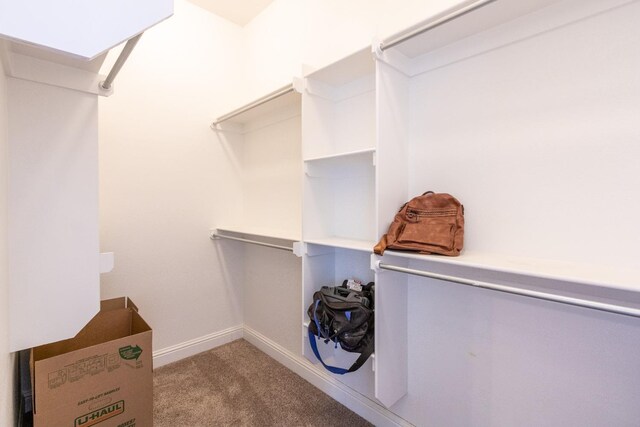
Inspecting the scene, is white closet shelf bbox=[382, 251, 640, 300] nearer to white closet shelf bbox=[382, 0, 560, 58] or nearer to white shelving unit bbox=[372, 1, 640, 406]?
white shelving unit bbox=[372, 1, 640, 406]

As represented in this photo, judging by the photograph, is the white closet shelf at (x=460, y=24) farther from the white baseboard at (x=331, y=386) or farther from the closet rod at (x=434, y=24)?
the white baseboard at (x=331, y=386)

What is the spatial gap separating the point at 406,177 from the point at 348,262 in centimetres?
66

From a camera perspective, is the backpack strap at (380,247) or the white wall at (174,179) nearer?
the backpack strap at (380,247)

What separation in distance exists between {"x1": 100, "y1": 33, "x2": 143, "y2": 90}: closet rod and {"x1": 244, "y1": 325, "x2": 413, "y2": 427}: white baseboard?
2042 mm

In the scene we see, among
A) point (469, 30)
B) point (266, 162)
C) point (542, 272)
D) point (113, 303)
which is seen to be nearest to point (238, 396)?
point (113, 303)

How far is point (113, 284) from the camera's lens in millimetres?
2156

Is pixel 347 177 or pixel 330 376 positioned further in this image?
pixel 330 376

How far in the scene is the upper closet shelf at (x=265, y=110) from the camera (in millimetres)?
1916

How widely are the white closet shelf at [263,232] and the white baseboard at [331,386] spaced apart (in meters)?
0.95

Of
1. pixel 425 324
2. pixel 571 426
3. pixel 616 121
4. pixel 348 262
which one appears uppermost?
pixel 616 121

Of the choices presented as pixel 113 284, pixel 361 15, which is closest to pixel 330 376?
pixel 113 284

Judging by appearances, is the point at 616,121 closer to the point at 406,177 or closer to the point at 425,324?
the point at 406,177

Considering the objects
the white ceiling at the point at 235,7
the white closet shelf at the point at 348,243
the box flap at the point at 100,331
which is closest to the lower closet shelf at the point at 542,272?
the white closet shelf at the point at 348,243

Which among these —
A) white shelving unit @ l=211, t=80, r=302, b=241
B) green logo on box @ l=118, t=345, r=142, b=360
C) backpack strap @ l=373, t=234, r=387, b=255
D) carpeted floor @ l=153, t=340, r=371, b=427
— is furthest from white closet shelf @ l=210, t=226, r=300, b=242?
carpeted floor @ l=153, t=340, r=371, b=427
